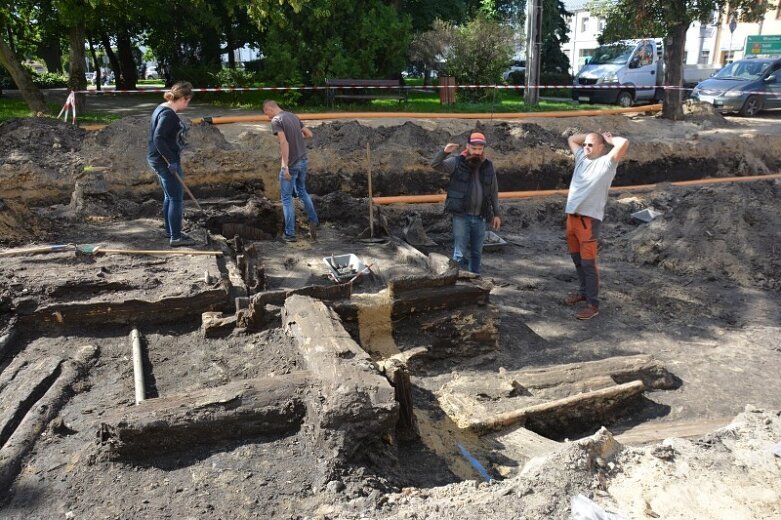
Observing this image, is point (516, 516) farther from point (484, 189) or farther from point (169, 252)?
point (169, 252)

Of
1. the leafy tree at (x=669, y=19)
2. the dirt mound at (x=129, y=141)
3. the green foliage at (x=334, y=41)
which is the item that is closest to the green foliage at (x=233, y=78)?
the green foliage at (x=334, y=41)

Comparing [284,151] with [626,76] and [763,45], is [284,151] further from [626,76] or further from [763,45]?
[763,45]

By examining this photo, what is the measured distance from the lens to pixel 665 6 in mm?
14266

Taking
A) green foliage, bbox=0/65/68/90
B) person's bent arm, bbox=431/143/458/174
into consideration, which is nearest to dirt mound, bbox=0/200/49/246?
person's bent arm, bbox=431/143/458/174

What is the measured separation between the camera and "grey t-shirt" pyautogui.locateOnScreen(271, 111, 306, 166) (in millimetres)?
7039

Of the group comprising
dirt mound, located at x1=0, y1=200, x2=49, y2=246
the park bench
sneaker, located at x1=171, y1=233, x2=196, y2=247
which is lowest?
sneaker, located at x1=171, y1=233, x2=196, y2=247

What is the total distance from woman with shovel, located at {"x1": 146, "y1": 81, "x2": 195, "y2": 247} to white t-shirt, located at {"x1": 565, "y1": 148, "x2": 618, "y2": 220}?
3936mm

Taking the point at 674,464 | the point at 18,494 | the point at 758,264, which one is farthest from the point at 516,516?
the point at 758,264

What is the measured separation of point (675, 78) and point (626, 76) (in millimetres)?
4375

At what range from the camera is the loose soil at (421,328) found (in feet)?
10.3

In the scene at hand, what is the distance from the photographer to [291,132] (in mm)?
7168

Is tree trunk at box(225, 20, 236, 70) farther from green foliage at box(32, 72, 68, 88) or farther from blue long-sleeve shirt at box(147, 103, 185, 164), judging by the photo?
blue long-sleeve shirt at box(147, 103, 185, 164)

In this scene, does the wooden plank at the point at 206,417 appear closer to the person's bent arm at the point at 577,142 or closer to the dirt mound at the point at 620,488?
the dirt mound at the point at 620,488

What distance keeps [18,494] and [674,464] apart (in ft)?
11.4
